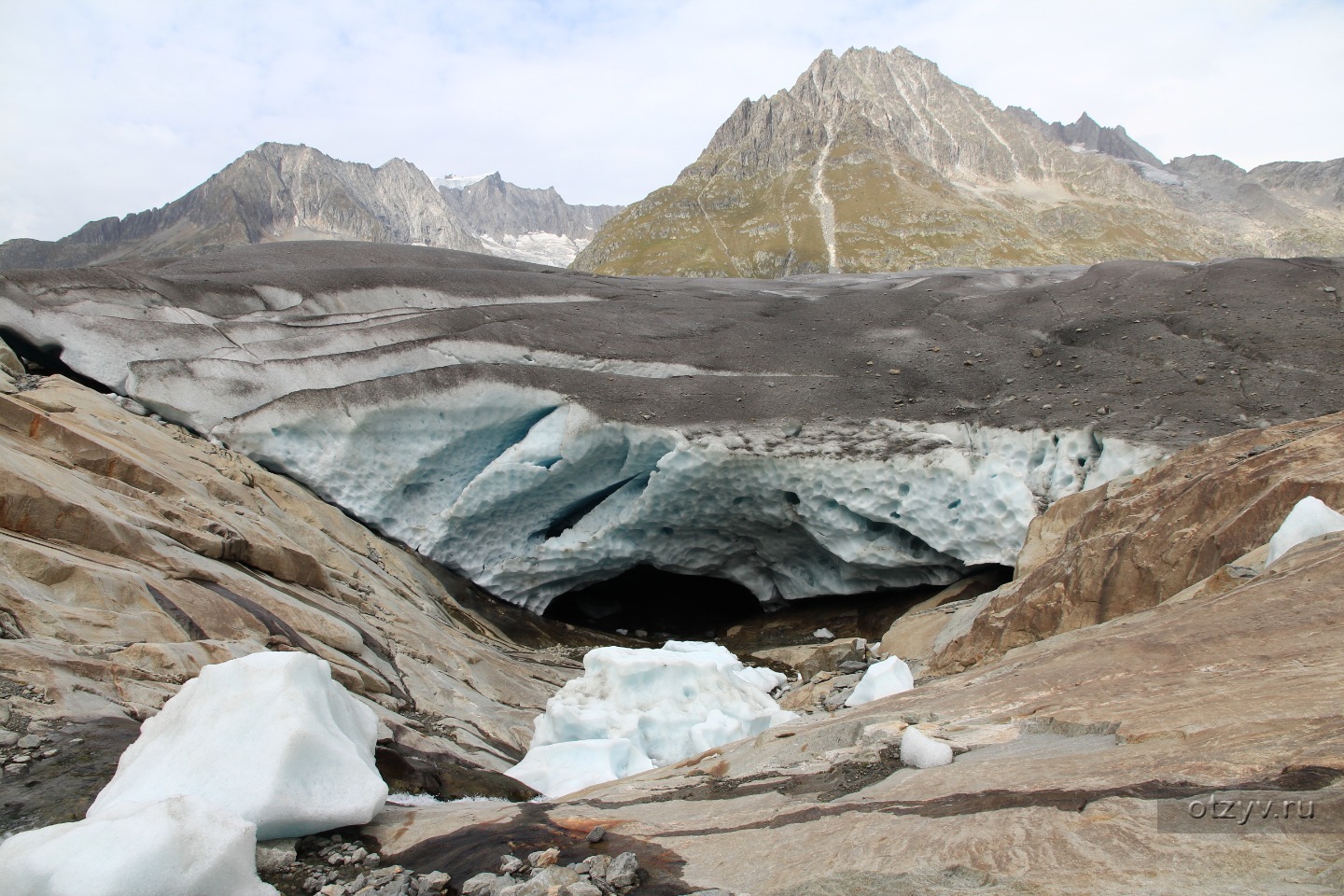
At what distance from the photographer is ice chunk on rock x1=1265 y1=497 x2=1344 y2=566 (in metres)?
8.47

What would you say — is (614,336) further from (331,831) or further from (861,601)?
(331,831)

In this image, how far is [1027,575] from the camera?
516 inches

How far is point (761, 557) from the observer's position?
21422 mm

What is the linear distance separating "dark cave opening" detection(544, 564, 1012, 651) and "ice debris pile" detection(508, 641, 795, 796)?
577 cm

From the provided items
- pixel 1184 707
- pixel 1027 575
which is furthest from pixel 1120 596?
pixel 1184 707

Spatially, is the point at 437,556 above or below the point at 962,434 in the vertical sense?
below

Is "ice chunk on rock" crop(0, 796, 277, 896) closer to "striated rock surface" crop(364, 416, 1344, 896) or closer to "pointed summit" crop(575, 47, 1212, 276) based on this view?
"striated rock surface" crop(364, 416, 1344, 896)

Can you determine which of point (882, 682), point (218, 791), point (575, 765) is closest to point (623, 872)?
point (218, 791)

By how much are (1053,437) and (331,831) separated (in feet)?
51.5

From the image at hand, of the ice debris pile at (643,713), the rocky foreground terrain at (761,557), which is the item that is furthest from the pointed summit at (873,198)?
the ice debris pile at (643,713)

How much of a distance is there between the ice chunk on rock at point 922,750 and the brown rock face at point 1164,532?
6.07m

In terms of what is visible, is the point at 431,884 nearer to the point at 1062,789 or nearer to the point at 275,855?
the point at 275,855

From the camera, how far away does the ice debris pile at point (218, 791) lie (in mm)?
4430

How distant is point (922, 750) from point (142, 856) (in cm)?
507
